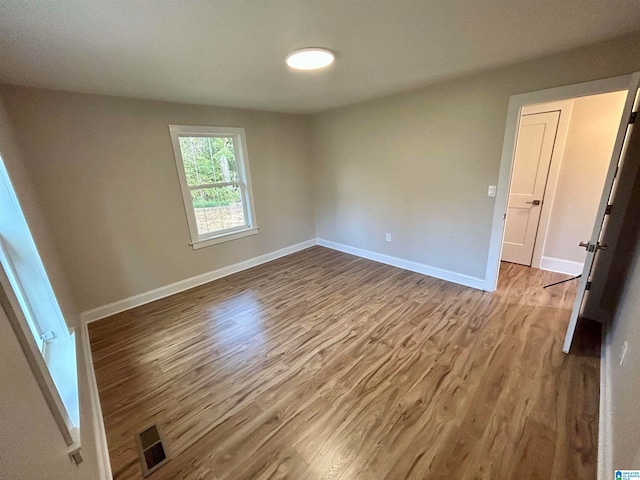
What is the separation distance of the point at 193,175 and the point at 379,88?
2.47 metres

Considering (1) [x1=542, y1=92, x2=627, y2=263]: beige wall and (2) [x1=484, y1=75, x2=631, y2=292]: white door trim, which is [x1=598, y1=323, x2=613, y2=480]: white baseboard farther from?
(1) [x1=542, y1=92, x2=627, y2=263]: beige wall

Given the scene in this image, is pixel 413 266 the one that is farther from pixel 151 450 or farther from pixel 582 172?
pixel 151 450

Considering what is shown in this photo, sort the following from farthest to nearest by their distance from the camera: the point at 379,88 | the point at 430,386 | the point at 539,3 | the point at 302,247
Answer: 1. the point at 302,247
2. the point at 379,88
3. the point at 430,386
4. the point at 539,3

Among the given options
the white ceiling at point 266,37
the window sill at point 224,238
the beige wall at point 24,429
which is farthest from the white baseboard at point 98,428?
the white ceiling at point 266,37

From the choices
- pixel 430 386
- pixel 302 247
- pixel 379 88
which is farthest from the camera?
pixel 302 247

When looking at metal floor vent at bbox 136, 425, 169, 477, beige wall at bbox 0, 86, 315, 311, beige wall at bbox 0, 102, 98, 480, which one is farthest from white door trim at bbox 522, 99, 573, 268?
metal floor vent at bbox 136, 425, 169, 477

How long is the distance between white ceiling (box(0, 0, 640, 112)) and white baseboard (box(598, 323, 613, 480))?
2.18 m

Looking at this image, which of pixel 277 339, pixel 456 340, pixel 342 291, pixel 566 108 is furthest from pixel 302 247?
pixel 566 108

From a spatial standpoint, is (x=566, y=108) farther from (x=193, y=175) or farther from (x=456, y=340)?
(x=193, y=175)

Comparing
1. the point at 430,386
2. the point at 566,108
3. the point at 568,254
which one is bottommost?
the point at 430,386

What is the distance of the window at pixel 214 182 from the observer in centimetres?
334

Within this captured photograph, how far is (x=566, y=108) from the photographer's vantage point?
3014 millimetres

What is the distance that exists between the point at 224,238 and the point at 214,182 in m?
0.78

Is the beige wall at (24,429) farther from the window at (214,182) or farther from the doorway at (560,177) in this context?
the doorway at (560,177)
